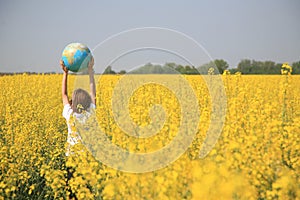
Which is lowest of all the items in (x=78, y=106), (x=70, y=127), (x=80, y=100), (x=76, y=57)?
(x=70, y=127)

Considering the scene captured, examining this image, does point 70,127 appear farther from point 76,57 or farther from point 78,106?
point 76,57

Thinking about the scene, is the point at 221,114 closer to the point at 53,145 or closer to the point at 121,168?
the point at 121,168

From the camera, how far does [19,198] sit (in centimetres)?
504

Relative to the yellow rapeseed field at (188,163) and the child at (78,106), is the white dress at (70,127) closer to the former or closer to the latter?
the child at (78,106)

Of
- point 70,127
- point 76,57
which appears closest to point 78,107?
point 70,127

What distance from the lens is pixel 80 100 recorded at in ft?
18.1

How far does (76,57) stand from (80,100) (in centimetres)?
67

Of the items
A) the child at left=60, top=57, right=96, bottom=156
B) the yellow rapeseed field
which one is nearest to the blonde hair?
the child at left=60, top=57, right=96, bottom=156

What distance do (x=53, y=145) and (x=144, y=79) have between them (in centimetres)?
181

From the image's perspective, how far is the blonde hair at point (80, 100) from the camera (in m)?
5.48

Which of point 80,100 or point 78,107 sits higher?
point 80,100

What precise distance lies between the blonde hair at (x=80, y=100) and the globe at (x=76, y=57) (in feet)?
1.41

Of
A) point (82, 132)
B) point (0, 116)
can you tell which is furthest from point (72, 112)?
point (0, 116)

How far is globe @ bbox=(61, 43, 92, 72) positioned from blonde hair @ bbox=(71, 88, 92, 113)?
1.41 ft
